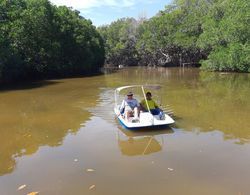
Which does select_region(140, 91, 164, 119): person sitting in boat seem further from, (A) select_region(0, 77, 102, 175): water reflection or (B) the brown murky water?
(A) select_region(0, 77, 102, 175): water reflection

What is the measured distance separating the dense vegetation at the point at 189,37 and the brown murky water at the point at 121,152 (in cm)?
2406

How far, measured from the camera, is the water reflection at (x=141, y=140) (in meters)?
11.3

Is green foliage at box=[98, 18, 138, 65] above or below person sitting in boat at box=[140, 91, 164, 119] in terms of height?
above

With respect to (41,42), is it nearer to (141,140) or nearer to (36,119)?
(36,119)

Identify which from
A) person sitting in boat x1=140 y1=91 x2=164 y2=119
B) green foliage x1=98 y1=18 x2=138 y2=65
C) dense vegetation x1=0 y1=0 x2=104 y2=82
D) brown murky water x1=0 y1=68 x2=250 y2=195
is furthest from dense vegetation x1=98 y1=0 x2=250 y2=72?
person sitting in boat x1=140 y1=91 x2=164 y2=119

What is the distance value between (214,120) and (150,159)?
18.9 ft

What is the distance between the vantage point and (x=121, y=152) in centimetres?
1114

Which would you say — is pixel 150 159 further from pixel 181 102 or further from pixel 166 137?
pixel 181 102

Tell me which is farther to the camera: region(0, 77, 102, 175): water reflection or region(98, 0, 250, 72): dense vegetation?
region(98, 0, 250, 72): dense vegetation

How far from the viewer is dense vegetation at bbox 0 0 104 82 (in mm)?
34688

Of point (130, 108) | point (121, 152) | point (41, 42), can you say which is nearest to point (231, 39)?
point (41, 42)

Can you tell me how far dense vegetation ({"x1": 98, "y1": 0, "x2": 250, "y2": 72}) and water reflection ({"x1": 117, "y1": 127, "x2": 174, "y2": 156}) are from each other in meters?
29.0

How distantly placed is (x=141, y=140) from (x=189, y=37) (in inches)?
2163

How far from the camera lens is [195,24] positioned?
6350cm
